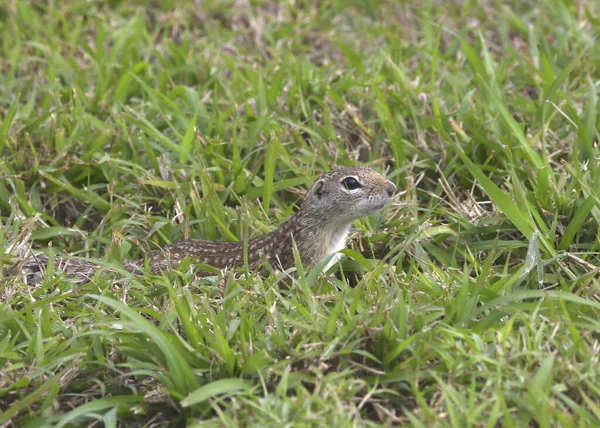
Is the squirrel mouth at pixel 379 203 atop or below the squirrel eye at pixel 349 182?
below

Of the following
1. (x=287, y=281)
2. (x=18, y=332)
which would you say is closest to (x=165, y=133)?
(x=287, y=281)

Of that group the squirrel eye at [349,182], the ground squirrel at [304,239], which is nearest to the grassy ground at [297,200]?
the ground squirrel at [304,239]

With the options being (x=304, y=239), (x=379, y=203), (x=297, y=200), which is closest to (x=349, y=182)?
(x=379, y=203)

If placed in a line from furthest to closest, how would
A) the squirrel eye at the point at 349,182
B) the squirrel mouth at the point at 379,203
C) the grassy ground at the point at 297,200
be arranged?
the squirrel eye at the point at 349,182 < the squirrel mouth at the point at 379,203 < the grassy ground at the point at 297,200

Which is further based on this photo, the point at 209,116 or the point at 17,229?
the point at 209,116

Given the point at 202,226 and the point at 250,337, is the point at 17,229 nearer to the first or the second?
the point at 202,226

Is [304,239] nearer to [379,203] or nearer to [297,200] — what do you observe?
[379,203]

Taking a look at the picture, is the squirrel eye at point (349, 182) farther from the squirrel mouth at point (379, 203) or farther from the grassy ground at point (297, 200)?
the grassy ground at point (297, 200)
